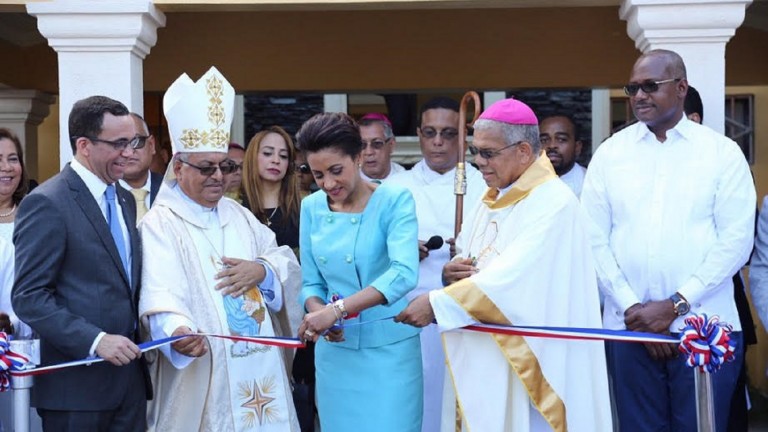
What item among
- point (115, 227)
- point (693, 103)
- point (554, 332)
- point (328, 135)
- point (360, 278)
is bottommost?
point (554, 332)

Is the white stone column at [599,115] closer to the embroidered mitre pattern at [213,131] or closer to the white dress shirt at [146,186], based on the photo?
the white dress shirt at [146,186]

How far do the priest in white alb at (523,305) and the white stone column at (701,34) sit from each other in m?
1.83

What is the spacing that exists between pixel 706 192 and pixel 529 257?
1.17 m

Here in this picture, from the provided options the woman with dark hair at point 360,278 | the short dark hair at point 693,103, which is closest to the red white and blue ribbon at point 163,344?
the woman with dark hair at point 360,278

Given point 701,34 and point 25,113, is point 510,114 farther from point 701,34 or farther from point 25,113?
point 25,113

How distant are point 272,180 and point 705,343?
282 cm

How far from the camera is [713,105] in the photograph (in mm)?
6172

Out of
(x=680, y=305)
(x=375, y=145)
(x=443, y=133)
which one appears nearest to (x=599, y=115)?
(x=375, y=145)

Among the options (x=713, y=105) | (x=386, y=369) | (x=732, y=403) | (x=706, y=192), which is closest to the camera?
(x=386, y=369)

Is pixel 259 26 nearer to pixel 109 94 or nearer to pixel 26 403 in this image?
pixel 109 94

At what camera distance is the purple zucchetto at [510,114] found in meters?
4.70

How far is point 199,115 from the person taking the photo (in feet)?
16.3

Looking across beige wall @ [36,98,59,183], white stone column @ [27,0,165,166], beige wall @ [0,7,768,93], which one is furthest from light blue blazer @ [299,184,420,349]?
beige wall @ [36,98,59,183]

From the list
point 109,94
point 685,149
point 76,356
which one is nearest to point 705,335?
point 685,149
